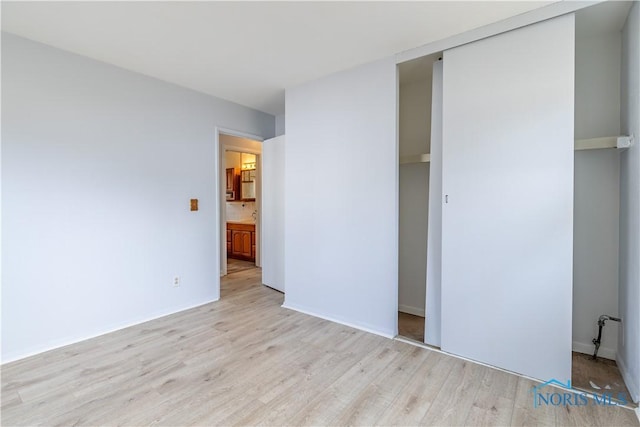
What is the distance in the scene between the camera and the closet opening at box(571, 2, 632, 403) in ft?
7.97

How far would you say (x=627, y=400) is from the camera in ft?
6.46

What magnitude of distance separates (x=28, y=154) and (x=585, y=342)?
5.03 metres

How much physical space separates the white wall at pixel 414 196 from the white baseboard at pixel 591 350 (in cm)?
137

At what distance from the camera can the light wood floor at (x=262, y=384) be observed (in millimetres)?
1818

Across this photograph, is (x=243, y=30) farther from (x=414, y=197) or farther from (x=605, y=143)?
(x=605, y=143)

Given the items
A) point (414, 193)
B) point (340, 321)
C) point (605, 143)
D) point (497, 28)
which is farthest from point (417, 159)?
point (340, 321)

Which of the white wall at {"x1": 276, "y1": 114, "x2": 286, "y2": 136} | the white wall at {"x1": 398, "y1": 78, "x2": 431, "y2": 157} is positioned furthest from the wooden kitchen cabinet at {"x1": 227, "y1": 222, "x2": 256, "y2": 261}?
the white wall at {"x1": 398, "y1": 78, "x2": 431, "y2": 157}

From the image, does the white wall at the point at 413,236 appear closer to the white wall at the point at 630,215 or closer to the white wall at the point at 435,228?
the white wall at the point at 435,228

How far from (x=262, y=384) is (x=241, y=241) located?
4.72 metres

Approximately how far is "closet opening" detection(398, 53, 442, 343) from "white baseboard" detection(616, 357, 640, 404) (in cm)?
155

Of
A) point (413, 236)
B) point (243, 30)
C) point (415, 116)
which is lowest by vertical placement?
point (413, 236)

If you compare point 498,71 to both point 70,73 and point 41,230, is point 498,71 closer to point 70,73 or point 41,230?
point 70,73

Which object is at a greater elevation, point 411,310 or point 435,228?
point 435,228

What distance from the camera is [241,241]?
664 cm
